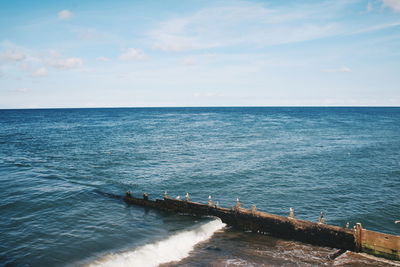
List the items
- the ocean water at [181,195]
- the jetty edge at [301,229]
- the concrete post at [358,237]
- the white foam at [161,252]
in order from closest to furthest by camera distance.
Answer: the jetty edge at [301,229], the white foam at [161,252], the concrete post at [358,237], the ocean water at [181,195]

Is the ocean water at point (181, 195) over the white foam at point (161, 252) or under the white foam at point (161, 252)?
over

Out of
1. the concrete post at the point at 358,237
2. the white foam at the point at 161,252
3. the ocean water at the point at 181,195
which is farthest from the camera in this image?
the ocean water at the point at 181,195

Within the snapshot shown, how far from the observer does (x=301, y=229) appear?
66.8ft

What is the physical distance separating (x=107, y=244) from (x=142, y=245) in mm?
2574

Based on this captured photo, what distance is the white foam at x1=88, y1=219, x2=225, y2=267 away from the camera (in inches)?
714

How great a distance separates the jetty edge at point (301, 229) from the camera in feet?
58.5

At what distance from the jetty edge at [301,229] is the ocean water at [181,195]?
2.28ft

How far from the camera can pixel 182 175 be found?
3838cm

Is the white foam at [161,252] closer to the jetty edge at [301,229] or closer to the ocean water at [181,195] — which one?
the ocean water at [181,195]

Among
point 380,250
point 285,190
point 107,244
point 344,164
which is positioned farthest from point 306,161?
point 107,244

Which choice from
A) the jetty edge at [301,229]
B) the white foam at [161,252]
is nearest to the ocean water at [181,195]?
the white foam at [161,252]

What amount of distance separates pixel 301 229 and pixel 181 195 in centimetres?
1443

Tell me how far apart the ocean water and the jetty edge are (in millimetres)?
696

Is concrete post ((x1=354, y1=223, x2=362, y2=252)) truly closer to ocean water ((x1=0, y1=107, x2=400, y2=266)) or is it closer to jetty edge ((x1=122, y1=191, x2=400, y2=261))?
jetty edge ((x1=122, y1=191, x2=400, y2=261))
